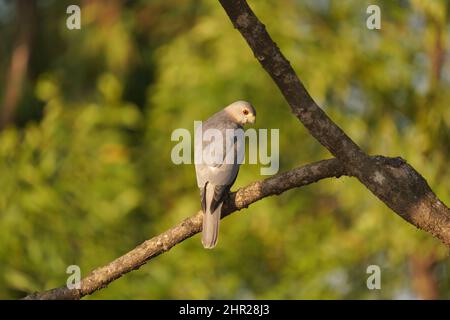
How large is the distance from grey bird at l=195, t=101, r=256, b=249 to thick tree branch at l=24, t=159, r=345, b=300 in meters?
0.66

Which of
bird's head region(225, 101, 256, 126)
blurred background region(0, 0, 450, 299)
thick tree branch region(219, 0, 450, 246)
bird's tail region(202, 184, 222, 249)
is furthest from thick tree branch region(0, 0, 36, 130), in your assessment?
thick tree branch region(219, 0, 450, 246)

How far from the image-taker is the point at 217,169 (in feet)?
20.3

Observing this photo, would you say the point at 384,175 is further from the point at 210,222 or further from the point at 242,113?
the point at 242,113

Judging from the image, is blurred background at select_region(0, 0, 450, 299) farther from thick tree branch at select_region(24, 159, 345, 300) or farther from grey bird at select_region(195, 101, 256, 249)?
thick tree branch at select_region(24, 159, 345, 300)

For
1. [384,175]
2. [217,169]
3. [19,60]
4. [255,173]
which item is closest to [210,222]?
[217,169]

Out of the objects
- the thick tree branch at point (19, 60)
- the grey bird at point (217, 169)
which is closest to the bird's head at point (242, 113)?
the grey bird at point (217, 169)

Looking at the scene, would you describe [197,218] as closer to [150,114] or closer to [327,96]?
[327,96]

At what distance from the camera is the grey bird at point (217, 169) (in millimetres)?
5801

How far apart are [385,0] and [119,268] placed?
6391mm

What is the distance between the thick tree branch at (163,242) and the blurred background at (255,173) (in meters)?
4.96

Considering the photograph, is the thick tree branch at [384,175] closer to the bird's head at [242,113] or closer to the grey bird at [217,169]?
the grey bird at [217,169]

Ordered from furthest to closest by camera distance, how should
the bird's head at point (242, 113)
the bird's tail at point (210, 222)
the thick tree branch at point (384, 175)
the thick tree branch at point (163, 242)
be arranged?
the bird's head at point (242, 113), the bird's tail at point (210, 222), the thick tree branch at point (163, 242), the thick tree branch at point (384, 175)

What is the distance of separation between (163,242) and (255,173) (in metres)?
6.15

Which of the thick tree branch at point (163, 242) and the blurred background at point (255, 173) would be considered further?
the blurred background at point (255, 173)
